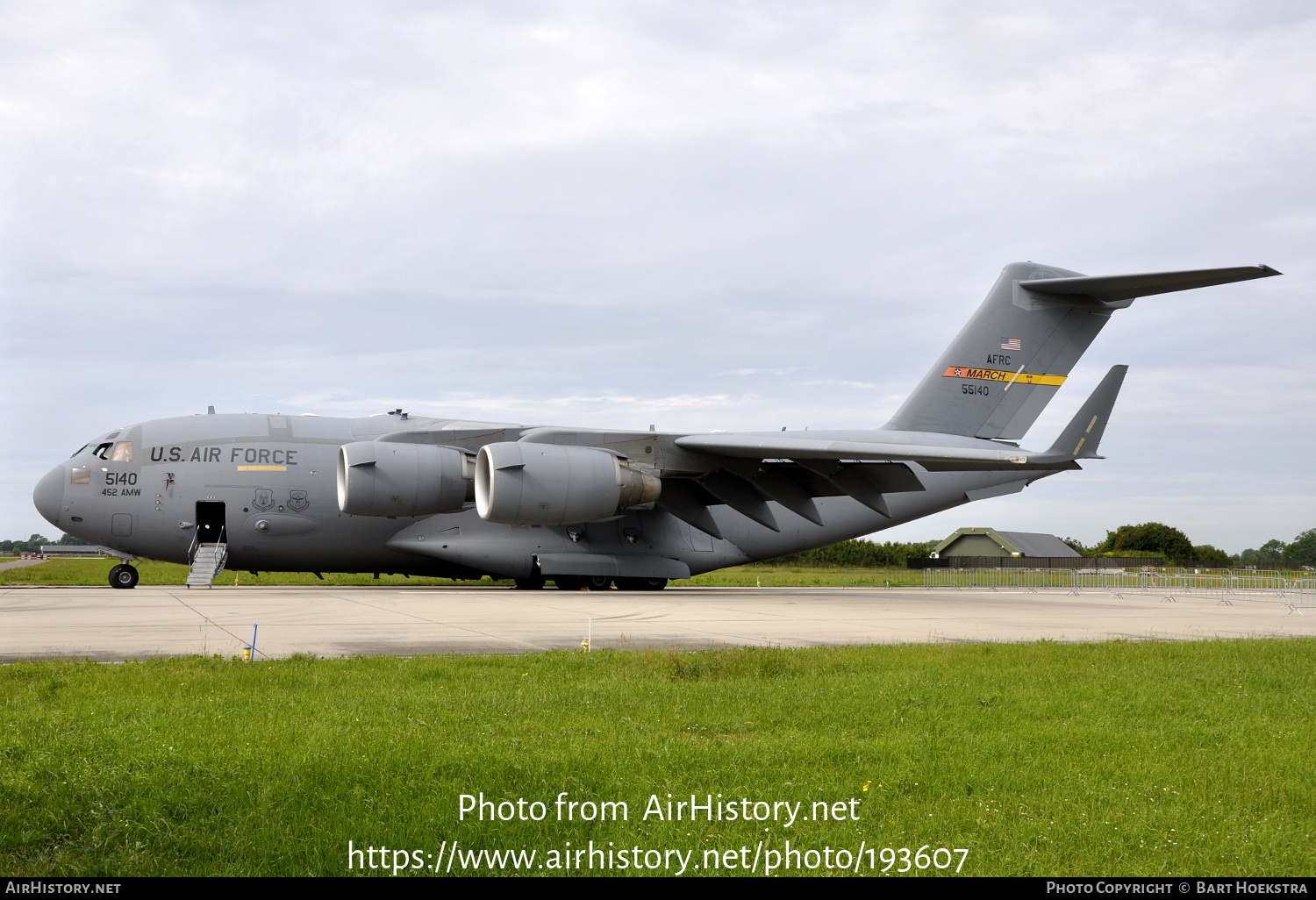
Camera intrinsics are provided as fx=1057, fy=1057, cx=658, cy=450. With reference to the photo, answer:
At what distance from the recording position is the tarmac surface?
10.1 meters

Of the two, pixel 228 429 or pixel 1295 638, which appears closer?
pixel 1295 638

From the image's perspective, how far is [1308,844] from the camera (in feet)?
12.7

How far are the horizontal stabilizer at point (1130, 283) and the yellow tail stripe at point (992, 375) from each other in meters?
1.73

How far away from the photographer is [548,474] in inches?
715

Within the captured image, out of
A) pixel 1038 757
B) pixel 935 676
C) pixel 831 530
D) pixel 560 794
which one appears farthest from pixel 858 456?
pixel 560 794

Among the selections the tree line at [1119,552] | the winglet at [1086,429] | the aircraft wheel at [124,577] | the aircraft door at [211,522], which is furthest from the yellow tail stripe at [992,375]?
the tree line at [1119,552]

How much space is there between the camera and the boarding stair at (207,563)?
61.4 ft

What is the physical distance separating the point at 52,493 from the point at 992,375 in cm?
1858

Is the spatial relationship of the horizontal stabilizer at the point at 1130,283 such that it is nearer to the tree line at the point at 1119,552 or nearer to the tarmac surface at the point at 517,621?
the tarmac surface at the point at 517,621

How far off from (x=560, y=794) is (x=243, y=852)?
1245mm

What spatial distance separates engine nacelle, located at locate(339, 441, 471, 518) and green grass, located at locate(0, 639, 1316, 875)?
32.9 feet

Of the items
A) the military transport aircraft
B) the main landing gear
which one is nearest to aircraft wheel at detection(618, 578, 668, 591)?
the main landing gear

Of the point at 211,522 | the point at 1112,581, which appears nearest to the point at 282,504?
the point at 211,522

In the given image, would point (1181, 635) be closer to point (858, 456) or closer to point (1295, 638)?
point (1295, 638)
